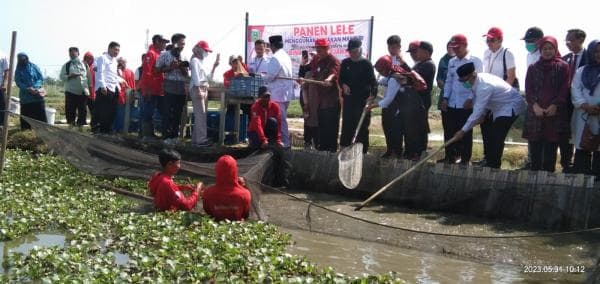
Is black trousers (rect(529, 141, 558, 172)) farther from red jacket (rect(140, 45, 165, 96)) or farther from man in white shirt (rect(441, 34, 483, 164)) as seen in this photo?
red jacket (rect(140, 45, 165, 96))

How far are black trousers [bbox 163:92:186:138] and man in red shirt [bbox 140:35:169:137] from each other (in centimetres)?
15

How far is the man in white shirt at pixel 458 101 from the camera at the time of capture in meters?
10.3

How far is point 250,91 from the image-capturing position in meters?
13.1

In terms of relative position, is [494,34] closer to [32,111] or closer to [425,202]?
[425,202]

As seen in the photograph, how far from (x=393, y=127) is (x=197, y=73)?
3941mm

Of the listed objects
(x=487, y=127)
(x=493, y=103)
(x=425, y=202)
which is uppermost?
(x=493, y=103)

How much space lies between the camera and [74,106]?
15836 mm

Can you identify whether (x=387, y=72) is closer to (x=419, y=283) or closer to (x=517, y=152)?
(x=517, y=152)

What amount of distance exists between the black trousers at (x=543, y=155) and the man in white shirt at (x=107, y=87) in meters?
8.85

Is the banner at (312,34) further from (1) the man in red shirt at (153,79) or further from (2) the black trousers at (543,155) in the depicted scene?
(2) the black trousers at (543,155)

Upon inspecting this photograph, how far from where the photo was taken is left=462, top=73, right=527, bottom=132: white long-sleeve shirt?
9461 millimetres

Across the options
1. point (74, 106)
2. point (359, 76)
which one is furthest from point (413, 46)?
point (74, 106)

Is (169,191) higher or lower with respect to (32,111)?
lower

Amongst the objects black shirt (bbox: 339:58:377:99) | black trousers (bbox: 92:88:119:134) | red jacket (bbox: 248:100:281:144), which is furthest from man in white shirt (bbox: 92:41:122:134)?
black shirt (bbox: 339:58:377:99)
